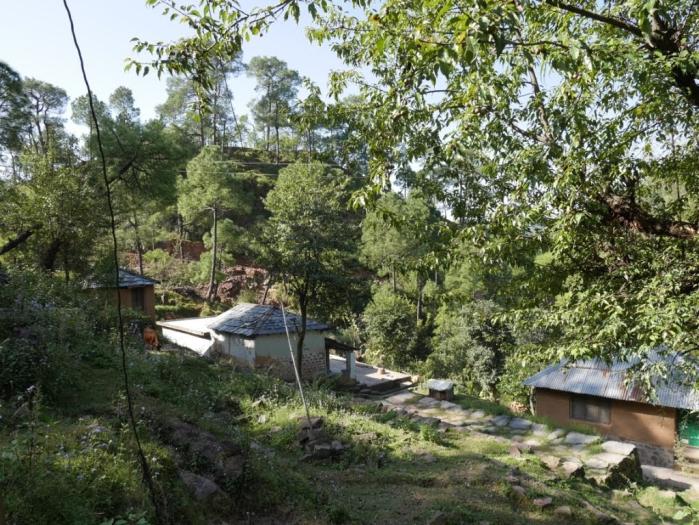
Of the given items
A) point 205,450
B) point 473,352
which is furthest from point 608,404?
point 205,450

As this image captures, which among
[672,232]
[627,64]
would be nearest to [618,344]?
[672,232]

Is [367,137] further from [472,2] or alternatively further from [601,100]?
[601,100]

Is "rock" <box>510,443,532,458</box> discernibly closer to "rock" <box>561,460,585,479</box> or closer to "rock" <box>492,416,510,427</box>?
"rock" <box>561,460,585,479</box>

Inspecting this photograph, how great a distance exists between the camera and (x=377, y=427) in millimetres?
10227

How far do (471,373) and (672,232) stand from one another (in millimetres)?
19559

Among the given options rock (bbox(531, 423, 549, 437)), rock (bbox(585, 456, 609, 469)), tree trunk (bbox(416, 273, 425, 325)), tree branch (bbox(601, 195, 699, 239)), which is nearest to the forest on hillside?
tree branch (bbox(601, 195, 699, 239))

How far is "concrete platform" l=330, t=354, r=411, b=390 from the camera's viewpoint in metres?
21.5

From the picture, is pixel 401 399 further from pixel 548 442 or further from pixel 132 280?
pixel 132 280

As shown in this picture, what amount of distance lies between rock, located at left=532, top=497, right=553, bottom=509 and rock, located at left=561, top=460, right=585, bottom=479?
2.31 metres

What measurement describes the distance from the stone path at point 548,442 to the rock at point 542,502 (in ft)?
7.59

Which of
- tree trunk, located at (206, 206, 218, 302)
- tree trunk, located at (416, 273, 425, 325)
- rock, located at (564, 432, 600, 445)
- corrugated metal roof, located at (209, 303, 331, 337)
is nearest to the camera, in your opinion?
rock, located at (564, 432, 600, 445)

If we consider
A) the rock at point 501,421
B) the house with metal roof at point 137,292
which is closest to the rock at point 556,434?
the rock at point 501,421

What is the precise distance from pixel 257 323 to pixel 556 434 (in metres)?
11.9

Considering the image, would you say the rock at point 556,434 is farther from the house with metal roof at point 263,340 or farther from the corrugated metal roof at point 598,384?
the house with metal roof at point 263,340
